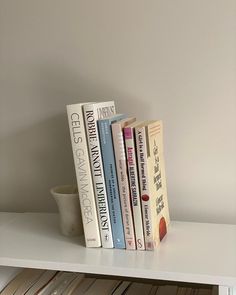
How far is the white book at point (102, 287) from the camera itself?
995 mm

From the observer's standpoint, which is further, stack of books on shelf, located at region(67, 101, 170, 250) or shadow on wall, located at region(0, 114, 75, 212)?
shadow on wall, located at region(0, 114, 75, 212)

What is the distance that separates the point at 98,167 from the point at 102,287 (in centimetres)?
32

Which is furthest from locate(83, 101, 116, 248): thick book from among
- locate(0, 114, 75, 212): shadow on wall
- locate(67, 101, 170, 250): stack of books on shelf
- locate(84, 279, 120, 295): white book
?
locate(0, 114, 75, 212): shadow on wall

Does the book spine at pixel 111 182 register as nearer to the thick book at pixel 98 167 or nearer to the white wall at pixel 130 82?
the thick book at pixel 98 167

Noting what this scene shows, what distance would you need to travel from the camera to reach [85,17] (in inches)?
44.3

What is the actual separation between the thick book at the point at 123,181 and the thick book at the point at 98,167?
0.12 feet

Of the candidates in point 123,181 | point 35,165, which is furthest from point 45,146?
point 123,181

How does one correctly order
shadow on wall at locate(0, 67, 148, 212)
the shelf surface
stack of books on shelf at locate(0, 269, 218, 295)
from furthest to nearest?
shadow on wall at locate(0, 67, 148, 212)
stack of books on shelf at locate(0, 269, 218, 295)
the shelf surface

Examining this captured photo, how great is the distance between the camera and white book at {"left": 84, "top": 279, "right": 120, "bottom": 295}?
3.26 ft

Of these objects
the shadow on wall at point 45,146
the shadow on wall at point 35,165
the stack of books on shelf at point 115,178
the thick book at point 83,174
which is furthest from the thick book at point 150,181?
the shadow on wall at point 35,165

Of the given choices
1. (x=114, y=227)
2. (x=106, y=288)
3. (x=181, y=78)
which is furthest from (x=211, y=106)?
(x=106, y=288)

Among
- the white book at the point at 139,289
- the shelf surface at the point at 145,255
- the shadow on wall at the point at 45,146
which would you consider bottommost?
the white book at the point at 139,289

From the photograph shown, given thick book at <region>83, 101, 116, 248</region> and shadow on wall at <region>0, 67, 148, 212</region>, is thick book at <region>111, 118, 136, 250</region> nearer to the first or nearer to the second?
thick book at <region>83, 101, 116, 248</region>

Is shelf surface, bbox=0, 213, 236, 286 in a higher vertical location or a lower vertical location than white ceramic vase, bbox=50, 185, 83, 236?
lower
